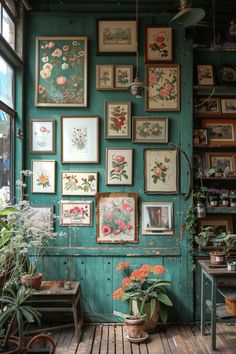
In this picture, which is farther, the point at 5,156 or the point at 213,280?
the point at 5,156

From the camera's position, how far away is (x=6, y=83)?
4102mm

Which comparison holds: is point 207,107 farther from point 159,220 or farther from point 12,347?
point 12,347

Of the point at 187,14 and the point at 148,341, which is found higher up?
the point at 187,14

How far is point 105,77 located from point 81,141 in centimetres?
75

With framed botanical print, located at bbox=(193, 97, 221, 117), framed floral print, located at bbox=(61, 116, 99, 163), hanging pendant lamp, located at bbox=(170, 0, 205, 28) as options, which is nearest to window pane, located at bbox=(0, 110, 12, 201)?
framed floral print, located at bbox=(61, 116, 99, 163)

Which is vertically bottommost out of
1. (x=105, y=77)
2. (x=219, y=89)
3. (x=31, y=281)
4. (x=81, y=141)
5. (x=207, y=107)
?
(x=31, y=281)

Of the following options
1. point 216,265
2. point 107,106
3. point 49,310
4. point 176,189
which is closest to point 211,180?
point 176,189

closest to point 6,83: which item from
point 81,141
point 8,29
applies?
point 8,29

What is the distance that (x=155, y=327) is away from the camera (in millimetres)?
4102

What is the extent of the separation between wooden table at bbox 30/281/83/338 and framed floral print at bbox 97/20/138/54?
8.34 ft

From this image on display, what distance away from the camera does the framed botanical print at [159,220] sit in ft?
14.3

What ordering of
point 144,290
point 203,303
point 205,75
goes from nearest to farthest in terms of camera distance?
point 203,303 → point 144,290 → point 205,75

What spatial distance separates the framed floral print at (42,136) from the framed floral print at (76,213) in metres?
0.61

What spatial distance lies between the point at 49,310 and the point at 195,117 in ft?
8.50
